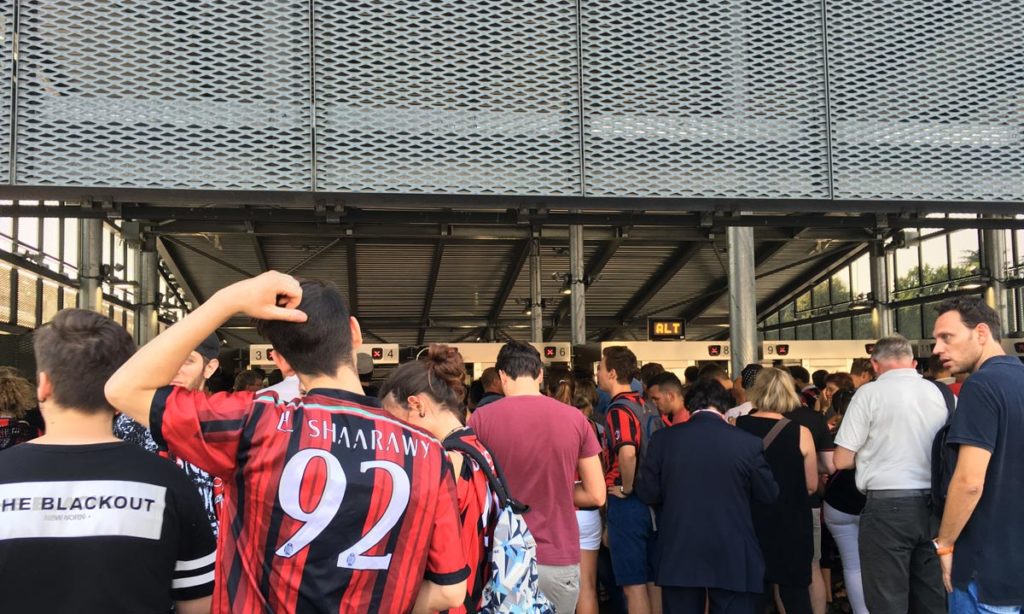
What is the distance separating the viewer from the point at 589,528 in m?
4.55

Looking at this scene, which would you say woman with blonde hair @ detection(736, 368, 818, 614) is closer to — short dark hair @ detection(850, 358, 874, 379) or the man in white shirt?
the man in white shirt

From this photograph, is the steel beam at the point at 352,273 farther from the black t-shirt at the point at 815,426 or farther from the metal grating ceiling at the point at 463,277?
the black t-shirt at the point at 815,426

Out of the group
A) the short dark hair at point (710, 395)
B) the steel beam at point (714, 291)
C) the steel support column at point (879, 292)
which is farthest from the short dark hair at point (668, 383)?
the steel beam at point (714, 291)

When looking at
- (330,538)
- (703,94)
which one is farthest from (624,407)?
(330,538)

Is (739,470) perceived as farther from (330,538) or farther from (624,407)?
(330,538)

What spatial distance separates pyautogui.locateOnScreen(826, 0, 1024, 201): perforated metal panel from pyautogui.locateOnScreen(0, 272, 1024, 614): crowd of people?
99 centimetres

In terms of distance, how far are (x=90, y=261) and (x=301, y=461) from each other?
15577 mm

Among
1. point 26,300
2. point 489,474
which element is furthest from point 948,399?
point 26,300

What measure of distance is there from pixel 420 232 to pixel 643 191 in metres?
15.3

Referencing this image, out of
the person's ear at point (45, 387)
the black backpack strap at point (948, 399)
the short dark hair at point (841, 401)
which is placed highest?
the person's ear at point (45, 387)

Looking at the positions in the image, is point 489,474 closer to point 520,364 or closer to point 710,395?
point 520,364

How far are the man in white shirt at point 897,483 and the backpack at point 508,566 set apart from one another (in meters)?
2.46

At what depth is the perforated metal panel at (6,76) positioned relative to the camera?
3889 mm

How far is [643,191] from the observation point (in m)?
4.43
